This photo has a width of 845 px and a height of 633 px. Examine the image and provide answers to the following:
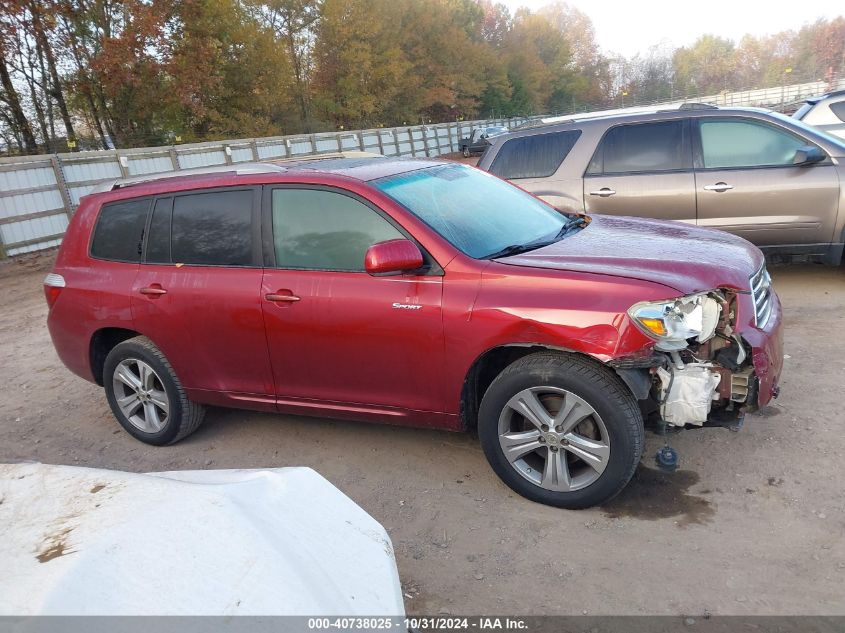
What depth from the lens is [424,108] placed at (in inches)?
2109

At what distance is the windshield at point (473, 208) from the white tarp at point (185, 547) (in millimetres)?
1906

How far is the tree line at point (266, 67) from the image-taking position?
24188mm

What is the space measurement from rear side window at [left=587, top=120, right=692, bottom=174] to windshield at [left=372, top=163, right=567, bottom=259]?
101 inches

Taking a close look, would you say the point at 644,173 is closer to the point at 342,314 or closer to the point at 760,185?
the point at 760,185

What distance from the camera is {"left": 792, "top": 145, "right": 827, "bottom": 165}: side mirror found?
6043mm

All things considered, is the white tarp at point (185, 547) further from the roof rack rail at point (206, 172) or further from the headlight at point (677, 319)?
the roof rack rail at point (206, 172)

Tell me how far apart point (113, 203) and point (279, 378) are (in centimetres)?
180

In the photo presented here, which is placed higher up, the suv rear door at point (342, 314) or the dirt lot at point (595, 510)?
the suv rear door at point (342, 314)

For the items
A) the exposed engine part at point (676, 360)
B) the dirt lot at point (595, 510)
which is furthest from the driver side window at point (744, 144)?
the exposed engine part at point (676, 360)

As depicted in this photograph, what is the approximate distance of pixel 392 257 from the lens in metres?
3.34

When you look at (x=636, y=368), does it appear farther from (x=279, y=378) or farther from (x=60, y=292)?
(x=60, y=292)

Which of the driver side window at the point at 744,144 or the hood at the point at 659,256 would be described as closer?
the hood at the point at 659,256

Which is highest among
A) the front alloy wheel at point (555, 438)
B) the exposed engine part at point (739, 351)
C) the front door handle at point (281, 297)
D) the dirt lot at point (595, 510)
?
the front door handle at point (281, 297)

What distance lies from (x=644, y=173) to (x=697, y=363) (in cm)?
388
